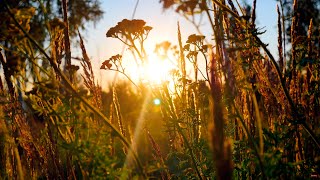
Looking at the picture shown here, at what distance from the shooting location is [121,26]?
259 centimetres

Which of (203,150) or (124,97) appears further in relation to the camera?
(124,97)

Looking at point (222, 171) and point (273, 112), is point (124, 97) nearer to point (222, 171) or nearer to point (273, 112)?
point (273, 112)

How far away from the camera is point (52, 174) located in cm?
271

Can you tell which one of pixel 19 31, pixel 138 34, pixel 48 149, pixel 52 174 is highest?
pixel 138 34

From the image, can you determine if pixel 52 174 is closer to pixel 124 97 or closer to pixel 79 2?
→ pixel 124 97

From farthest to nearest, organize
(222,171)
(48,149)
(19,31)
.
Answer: (48,149) < (19,31) < (222,171)

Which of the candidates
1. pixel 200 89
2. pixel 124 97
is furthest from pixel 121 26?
pixel 124 97

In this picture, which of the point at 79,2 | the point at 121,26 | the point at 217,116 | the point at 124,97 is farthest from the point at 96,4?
the point at 217,116

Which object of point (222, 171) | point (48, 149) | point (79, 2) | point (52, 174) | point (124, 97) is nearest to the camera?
point (222, 171)

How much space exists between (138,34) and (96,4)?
17.9 metres

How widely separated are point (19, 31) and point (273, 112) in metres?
1.80

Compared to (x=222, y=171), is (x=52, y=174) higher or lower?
lower

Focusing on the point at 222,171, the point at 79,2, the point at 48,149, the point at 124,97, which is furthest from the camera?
the point at 79,2

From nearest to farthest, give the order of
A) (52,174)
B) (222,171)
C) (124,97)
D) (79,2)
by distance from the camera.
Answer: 1. (222,171)
2. (52,174)
3. (124,97)
4. (79,2)
